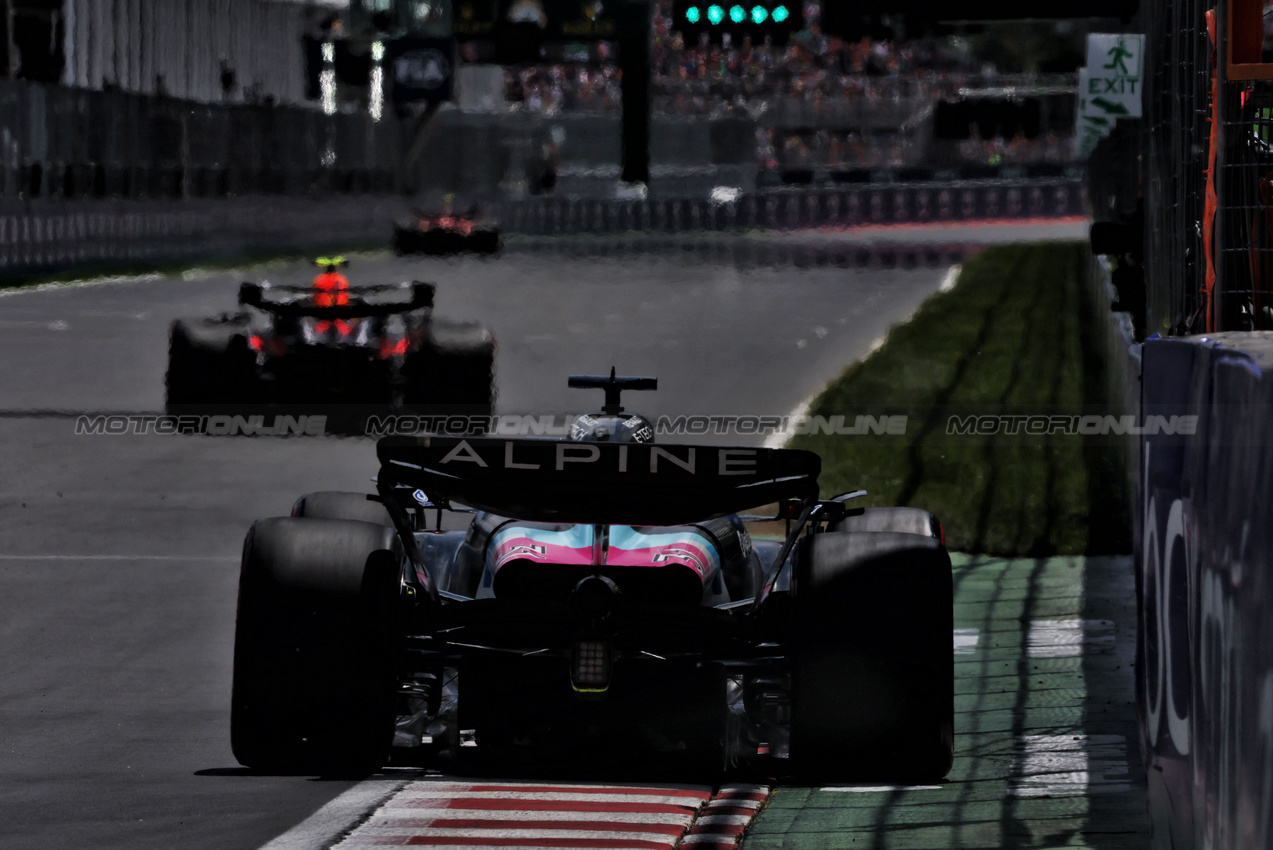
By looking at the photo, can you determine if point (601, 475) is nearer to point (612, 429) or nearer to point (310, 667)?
point (612, 429)

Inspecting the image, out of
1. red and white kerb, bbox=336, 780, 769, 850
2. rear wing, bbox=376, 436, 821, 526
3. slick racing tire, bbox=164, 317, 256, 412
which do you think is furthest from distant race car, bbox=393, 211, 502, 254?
rear wing, bbox=376, 436, 821, 526

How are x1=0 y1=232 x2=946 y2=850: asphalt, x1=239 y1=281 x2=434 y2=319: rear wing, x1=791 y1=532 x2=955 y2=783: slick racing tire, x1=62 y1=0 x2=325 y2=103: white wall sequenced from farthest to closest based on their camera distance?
x1=62 y1=0 x2=325 y2=103: white wall
x1=239 y1=281 x2=434 y2=319: rear wing
x1=0 y1=232 x2=946 y2=850: asphalt
x1=791 y1=532 x2=955 y2=783: slick racing tire

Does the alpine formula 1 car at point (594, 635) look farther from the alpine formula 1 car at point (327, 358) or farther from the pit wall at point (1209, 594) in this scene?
the alpine formula 1 car at point (327, 358)

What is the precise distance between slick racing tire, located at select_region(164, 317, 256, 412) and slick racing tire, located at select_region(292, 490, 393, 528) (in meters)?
8.08

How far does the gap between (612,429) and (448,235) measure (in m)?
30.2

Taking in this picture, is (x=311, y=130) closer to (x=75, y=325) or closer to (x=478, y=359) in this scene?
(x=75, y=325)

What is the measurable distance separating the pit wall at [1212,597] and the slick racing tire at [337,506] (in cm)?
324

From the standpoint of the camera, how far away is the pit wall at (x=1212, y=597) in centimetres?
348

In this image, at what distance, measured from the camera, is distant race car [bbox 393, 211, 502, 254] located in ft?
122

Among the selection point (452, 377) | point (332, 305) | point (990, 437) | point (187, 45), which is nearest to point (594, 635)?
point (452, 377)

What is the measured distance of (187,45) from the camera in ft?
165

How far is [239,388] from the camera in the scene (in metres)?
16.1
